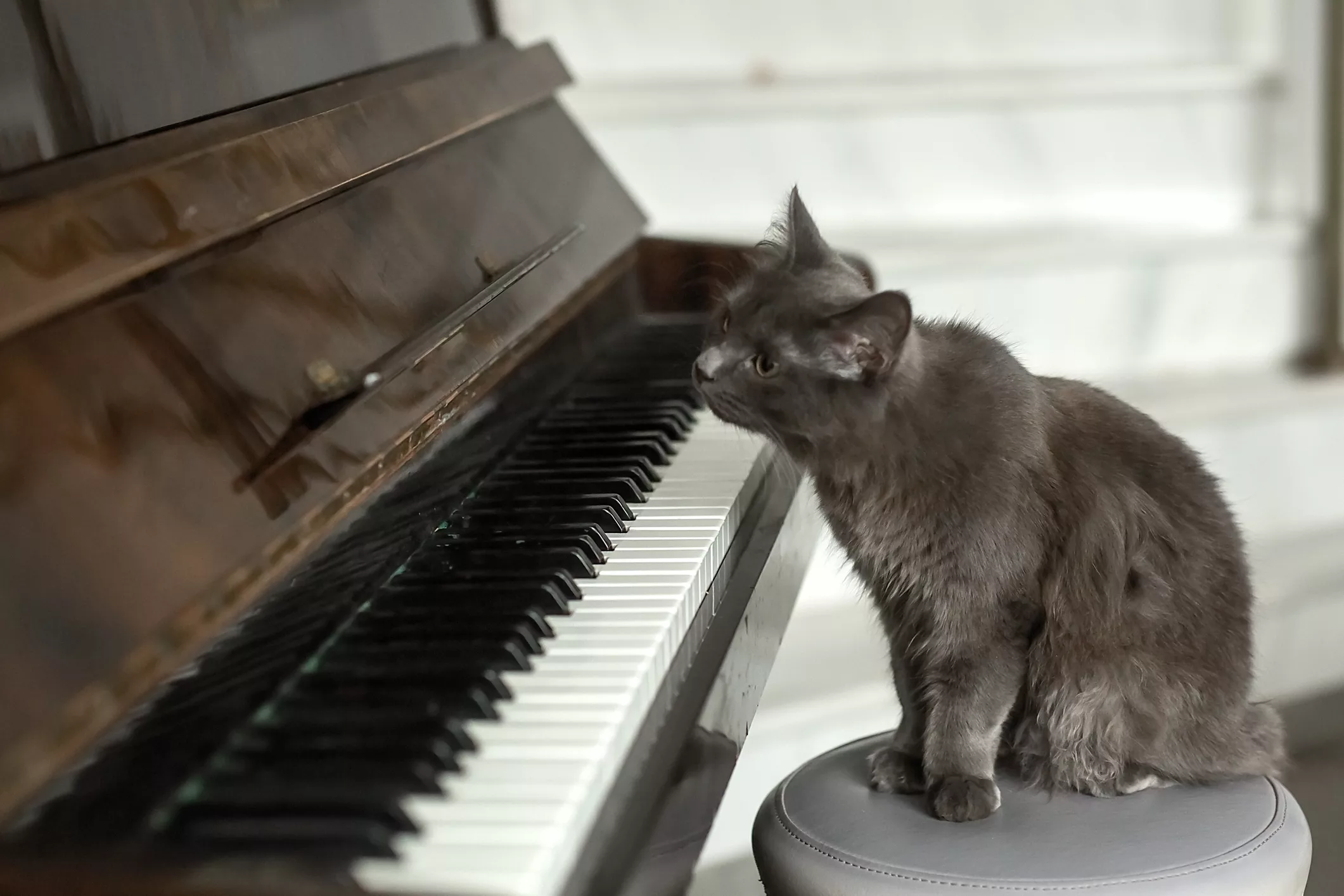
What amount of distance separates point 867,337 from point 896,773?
1.40 ft

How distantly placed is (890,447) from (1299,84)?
196cm

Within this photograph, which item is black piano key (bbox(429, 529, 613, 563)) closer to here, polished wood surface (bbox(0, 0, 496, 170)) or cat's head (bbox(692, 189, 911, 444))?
cat's head (bbox(692, 189, 911, 444))

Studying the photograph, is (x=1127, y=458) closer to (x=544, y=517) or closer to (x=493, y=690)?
(x=544, y=517)

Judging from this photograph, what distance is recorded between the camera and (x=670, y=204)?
2.35 meters

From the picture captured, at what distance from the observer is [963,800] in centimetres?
114

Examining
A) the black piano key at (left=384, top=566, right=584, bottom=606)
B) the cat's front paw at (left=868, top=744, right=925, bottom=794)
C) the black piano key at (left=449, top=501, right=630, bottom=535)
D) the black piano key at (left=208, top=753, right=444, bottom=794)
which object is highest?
the black piano key at (left=208, top=753, right=444, bottom=794)

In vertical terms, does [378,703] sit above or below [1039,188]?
above

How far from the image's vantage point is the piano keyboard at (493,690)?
638 mm

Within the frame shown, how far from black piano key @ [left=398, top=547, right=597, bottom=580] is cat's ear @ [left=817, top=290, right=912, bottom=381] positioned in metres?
0.29

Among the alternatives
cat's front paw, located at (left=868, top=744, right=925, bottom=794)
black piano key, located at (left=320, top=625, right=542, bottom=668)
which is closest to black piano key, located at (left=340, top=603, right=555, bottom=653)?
black piano key, located at (left=320, top=625, right=542, bottom=668)

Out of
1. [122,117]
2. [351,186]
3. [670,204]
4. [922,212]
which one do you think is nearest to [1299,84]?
[922,212]

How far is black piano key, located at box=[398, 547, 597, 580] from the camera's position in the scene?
0.98m

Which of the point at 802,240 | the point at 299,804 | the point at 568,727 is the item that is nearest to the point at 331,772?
the point at 299,804

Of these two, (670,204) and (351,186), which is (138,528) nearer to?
(351,186)
